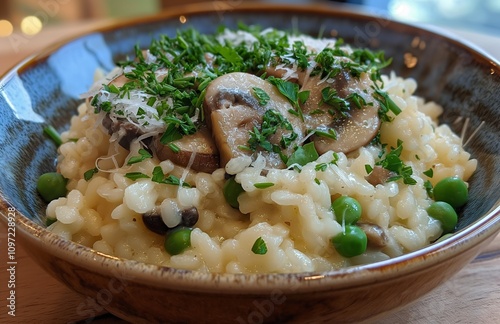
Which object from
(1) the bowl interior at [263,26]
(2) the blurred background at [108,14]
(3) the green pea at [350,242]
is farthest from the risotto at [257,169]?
(2) the blurred background at [108,14]

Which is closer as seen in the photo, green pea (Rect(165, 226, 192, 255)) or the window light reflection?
green pea (Rect(165, 226, 192, 255))

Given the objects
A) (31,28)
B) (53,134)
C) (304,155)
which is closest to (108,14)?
(31,28)

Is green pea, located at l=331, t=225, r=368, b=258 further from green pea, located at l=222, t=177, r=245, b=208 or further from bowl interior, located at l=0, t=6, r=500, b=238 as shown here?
bowl interior, located at l=0, t=6, r=500, b=238

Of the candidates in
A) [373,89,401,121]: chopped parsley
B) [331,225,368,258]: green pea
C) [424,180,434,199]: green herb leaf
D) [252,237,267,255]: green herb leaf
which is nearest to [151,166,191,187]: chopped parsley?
[252,237,267,255]: green herb leaf

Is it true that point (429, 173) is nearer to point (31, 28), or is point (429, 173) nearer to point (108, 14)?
point (31, 28)

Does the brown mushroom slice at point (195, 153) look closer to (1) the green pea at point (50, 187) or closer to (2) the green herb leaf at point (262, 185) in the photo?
(2) the green herb leaf at point (262, 185)

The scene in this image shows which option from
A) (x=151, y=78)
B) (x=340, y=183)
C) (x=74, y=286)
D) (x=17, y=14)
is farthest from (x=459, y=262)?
(x=17, y=14)
